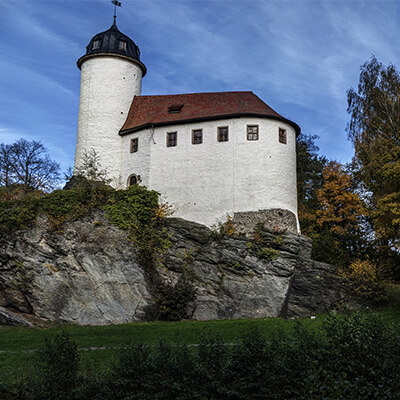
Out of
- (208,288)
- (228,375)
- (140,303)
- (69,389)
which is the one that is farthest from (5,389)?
(208,288)

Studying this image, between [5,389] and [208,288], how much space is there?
1391cm

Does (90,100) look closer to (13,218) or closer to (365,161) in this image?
(13,218)

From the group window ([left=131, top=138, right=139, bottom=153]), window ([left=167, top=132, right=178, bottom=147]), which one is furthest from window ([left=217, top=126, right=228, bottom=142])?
window ([left=131, top=138, right=139, bottom=153])

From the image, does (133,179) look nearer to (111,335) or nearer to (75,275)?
(75,275)

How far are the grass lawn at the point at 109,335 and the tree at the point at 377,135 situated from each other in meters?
7.31

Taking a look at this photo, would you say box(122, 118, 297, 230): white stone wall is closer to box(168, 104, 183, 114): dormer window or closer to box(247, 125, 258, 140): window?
box(247, 125, 258, 140): window

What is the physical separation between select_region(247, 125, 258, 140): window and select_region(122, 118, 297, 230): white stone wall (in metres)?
0.19

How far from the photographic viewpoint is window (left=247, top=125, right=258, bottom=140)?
26766 mm

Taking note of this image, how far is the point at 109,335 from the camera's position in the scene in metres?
18.6

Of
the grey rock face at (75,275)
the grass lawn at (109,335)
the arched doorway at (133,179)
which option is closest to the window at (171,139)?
the arched doorway at (133,179)

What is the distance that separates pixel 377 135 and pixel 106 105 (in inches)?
665

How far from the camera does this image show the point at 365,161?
3019 centimetres

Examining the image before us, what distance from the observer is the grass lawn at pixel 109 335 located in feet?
46.6

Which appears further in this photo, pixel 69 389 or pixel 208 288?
pixel 208 288
